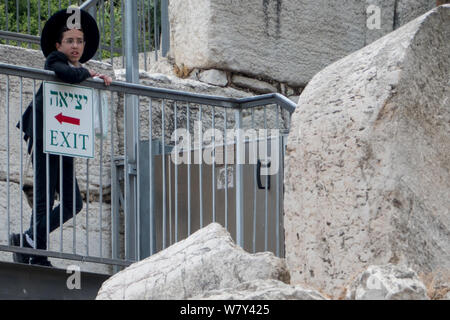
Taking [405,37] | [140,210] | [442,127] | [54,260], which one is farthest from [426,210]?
[54,260]

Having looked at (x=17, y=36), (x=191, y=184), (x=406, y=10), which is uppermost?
(x=406, y=10)

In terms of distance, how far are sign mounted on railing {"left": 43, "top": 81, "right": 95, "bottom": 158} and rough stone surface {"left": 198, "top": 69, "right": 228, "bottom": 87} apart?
7.56 ft

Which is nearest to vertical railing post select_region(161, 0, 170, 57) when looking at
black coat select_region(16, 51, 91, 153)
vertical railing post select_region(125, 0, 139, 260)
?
vertical railing post select_region(125, 0, 139, 260)

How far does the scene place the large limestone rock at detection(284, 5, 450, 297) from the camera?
3359mm

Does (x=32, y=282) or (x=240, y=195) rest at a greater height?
(x=240, y=195)

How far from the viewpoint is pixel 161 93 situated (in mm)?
5582

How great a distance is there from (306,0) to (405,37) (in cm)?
442

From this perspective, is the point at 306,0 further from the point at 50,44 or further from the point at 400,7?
the point at 50,44

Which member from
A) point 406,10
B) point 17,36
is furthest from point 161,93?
point 406,10

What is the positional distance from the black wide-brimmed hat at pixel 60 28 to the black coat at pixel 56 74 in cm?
30

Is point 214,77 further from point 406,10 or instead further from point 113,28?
point 406,10

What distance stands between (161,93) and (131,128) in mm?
437

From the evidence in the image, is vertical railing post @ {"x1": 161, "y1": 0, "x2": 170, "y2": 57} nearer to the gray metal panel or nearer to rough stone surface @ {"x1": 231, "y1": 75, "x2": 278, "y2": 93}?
rough stone surface @ {"x1": 231, "y1": 75, "x2": 278, "y2": 93}

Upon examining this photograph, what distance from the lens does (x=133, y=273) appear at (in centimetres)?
364
